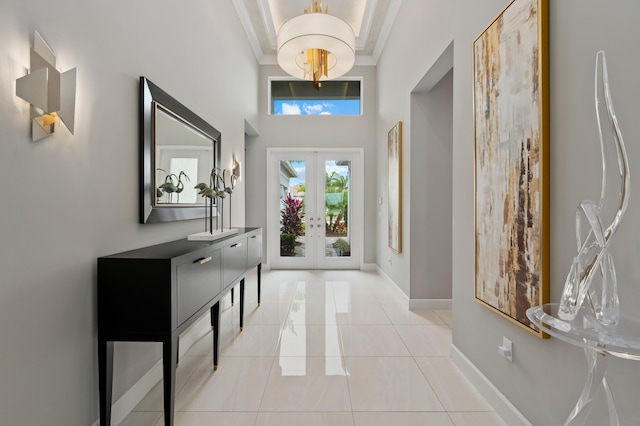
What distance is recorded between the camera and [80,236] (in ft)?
5.08

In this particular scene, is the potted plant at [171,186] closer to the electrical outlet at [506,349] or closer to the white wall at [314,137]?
the electrical outlet at [506,349]

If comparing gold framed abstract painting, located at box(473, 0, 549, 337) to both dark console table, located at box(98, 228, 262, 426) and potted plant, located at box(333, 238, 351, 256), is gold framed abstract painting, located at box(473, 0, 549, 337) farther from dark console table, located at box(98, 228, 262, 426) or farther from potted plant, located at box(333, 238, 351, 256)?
potted plant, located at box(333, 238, 351, 256)

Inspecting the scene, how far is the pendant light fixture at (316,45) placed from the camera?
2.81m

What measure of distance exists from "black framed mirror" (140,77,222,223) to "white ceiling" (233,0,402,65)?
7.68 ft

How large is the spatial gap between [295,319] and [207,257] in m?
1.61

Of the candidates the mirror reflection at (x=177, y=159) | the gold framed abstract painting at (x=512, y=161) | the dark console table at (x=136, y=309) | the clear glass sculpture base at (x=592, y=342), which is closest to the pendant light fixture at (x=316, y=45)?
the mirror reflection at (x=177, y=159)

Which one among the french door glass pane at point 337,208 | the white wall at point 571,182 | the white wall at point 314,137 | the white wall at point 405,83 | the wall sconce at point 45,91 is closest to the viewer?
the white wall at point 571,182

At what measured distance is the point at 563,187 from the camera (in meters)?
1.40

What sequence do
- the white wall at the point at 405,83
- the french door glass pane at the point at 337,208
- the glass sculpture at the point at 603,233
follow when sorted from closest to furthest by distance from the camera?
the glass sculpture at the point at 603,233
the white wall at the point at 405,83
the french door glass pane at the point at 337,208

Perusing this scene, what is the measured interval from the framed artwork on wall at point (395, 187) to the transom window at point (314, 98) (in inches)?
63.6

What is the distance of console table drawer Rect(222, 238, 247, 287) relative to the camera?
2.59 metres

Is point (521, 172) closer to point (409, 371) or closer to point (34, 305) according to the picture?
point (409, 371)

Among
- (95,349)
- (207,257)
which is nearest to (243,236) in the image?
(207,257)

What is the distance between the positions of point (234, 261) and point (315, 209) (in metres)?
3.33
